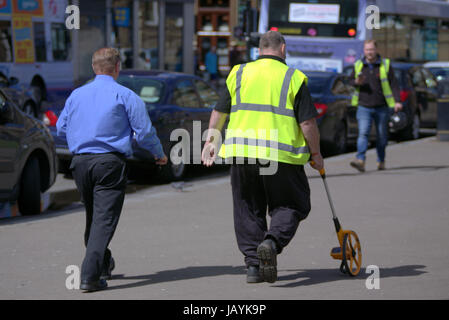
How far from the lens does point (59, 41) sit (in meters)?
27.9

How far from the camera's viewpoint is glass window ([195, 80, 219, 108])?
1401cm

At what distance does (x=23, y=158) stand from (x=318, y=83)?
7815mm

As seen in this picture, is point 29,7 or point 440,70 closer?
point 440,70

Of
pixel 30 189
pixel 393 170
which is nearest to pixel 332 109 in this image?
pixel 393 170

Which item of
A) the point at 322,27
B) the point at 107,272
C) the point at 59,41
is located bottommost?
the point at 59,41

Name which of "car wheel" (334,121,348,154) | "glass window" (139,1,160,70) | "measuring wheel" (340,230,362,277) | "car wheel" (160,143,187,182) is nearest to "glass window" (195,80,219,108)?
"car wheel" (160,143,187,182)

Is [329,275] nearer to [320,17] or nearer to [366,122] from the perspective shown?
[366,122]

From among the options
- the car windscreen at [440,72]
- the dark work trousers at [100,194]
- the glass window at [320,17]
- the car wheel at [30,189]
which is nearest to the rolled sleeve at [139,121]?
the dark work trousers at [100,194]

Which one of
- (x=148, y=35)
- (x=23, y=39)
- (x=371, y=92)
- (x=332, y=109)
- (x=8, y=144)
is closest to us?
(x=8, y=144)

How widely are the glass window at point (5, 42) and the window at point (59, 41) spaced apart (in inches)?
117

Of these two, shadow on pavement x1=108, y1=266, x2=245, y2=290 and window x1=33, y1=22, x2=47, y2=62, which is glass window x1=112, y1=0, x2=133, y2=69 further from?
shadow on pavement x1=108, y1=266, x2=245, y2=290

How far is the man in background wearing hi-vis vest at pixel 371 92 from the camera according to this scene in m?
13.1

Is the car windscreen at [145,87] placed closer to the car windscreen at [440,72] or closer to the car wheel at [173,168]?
the car wheel at [173,168]

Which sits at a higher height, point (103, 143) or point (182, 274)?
point (103, 143)
